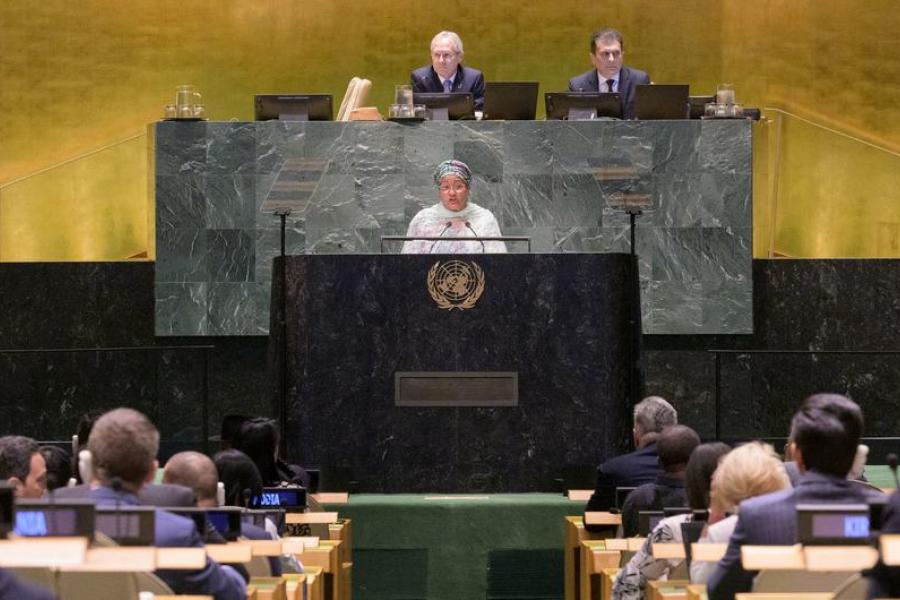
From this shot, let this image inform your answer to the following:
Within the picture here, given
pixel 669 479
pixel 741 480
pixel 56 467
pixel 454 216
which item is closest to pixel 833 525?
pixel 741 480

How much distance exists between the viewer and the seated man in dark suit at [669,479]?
6523mm

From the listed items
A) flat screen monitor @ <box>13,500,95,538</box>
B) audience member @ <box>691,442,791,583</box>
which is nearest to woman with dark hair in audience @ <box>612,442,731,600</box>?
audience member @ <box>691,442,791,583</box>

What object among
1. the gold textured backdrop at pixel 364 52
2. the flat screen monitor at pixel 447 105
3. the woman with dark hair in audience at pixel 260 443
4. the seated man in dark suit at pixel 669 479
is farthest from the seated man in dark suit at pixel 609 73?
the seated man in dark suit at pixel 669 479

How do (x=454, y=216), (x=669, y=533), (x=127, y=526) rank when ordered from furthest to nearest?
(x=454, y=216), (x=669, y=533), (x=127, y=526)

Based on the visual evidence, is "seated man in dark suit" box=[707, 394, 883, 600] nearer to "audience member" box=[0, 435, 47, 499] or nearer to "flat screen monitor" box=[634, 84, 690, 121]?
"audience member" box=[0, 435, 47, 499]

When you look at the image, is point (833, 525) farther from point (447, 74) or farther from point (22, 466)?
point (447, 74)

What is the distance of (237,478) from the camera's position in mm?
6383

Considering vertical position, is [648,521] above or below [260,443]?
below

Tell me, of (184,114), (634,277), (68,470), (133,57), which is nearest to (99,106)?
(133,57)

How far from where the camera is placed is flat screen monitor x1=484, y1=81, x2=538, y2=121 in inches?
436

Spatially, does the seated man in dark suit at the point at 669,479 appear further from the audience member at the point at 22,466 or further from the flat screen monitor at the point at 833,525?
the flat screen monitor at the point at 833,525

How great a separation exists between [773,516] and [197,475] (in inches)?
70.4

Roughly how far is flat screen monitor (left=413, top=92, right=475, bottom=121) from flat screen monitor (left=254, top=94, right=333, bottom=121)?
1.94ft

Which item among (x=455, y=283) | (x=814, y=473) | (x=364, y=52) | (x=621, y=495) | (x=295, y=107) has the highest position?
(x=364, y=52)
